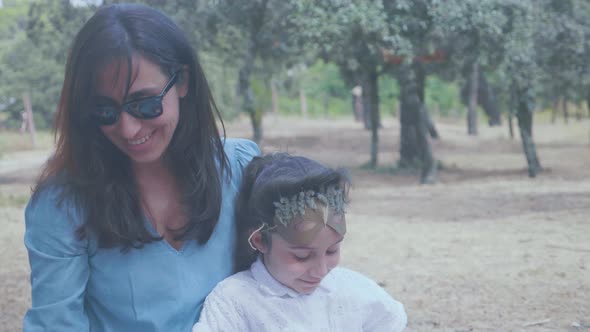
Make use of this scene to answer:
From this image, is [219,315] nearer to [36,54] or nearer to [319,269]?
[319,269]

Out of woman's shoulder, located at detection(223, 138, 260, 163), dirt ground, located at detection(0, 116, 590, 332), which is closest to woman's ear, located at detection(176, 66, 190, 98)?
woman's shoulder, located at detection(223, 138, 260, 163)

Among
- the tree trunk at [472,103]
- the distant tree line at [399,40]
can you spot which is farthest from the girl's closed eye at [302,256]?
the tree trunk at [472,103]

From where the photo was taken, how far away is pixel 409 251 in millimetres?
5863

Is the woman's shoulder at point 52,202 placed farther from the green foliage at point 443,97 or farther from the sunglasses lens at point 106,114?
the green foliage at point 443,97

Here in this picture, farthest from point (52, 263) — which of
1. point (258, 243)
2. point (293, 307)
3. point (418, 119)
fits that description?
point (418, 119)

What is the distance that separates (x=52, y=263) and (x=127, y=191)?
0.28 meters

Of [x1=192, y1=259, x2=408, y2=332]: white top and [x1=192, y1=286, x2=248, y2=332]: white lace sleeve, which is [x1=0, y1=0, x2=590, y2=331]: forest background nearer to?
[x1=192, y1=259, x2=408, y2=332]: white top

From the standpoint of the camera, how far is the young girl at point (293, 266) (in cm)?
213

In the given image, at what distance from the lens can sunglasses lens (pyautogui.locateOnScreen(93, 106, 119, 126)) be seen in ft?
6.34

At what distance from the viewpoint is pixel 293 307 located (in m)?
2.21

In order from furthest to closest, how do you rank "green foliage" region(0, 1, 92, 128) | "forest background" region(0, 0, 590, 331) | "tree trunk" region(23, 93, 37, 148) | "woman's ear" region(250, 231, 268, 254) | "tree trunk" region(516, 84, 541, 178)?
1. "tree trunk" region(23, 93, 37, 148)
2. "tree trunk" region(516, 84, 541, 178)
3. "green foliage" region(0, 1, 92, 128)
4. "forest background" region(0, 0, 590, 331)
5. "woman's ear" region(250, 231, 268, 254)

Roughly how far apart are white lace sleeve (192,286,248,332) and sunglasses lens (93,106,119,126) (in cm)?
61

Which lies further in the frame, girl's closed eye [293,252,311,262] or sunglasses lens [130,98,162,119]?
girl's closed eye [293,252,311,262]

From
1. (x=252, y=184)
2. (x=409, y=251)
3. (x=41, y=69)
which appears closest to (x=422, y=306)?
(x=409, y=251)
